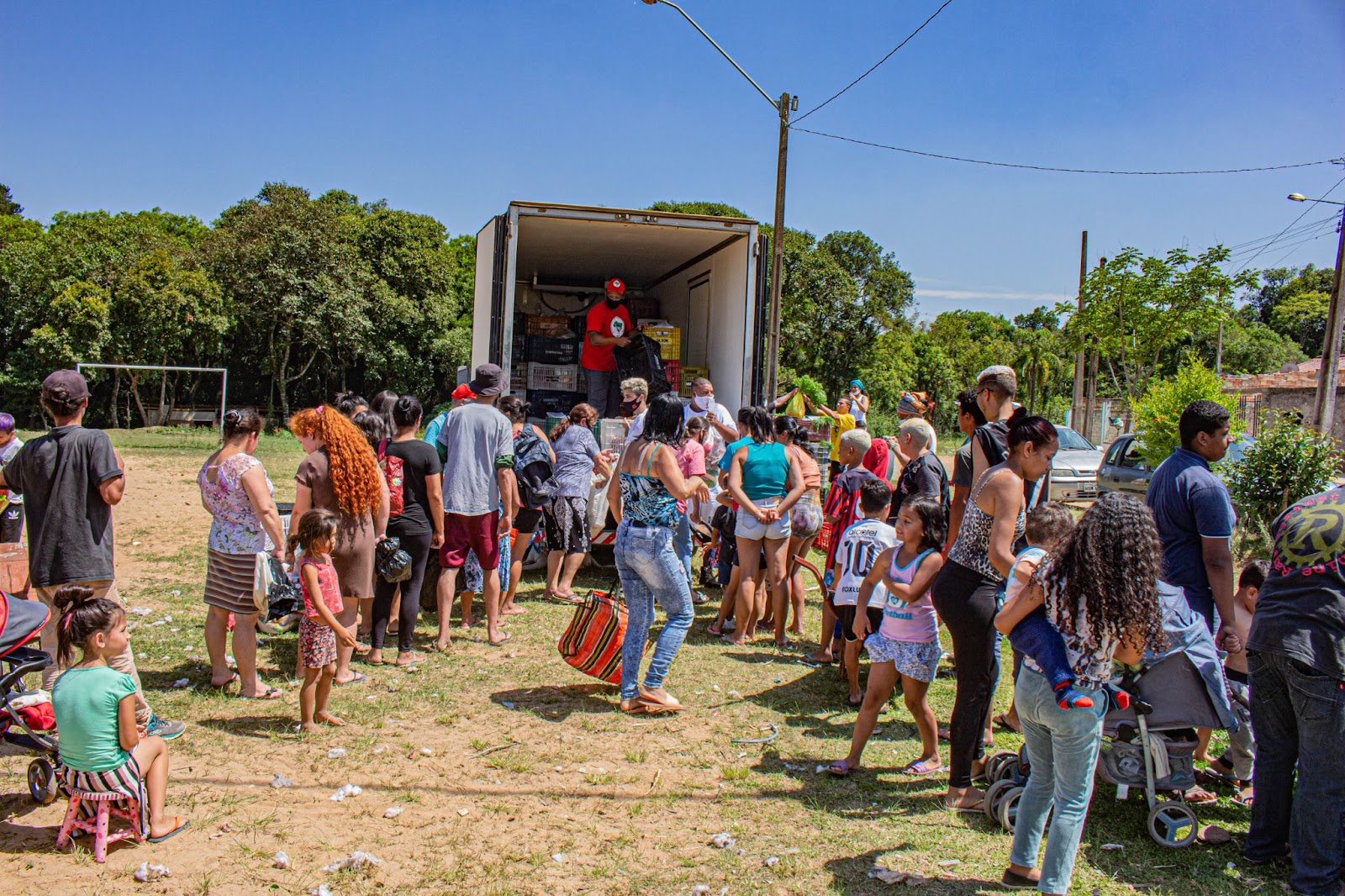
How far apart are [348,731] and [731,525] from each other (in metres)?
3.60

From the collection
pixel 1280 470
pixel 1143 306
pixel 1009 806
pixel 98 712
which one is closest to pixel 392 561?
pixel 98 712

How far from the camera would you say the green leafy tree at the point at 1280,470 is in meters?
10.4

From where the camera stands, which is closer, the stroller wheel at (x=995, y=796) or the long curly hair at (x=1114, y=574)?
the long curly hair at (x=1114, y=574)

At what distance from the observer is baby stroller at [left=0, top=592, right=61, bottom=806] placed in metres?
3.99

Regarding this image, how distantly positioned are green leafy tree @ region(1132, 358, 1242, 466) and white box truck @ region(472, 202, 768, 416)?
8157 millimetres

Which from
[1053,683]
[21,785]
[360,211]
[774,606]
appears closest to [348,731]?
[21,785]

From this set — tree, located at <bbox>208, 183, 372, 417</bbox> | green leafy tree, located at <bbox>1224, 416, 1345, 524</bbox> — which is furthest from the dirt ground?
tree, located at <bbox>208, 183, 372, 417</bbox>

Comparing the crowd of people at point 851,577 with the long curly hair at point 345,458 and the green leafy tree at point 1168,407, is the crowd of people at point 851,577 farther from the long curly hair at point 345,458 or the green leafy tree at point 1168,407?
the green leafy tree at point 1168,407

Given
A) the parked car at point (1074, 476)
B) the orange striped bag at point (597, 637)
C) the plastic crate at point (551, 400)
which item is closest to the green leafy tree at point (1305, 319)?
the parked car at point (1074, 476)

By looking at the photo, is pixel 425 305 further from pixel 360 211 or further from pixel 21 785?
pixel 21 785

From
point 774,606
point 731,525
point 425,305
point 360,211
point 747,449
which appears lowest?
point 774,606

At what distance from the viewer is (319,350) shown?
3064cm

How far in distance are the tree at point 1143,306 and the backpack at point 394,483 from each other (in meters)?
19.0

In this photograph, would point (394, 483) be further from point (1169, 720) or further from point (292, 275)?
point (292, 275)
